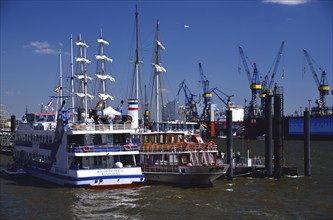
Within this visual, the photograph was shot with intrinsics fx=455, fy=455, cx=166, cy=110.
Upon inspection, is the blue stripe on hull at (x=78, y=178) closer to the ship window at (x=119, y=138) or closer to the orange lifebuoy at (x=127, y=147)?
the orange lifebuoy at (x=127, y=147)

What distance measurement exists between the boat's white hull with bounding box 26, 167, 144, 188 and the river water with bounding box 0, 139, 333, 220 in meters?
0.69

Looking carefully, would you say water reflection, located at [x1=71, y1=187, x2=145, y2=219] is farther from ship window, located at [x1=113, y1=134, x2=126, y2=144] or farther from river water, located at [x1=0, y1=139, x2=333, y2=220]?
ship window, located at [x1=113, y1=134, x2=126, y2=144]

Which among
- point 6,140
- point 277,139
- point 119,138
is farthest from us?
point 6,140

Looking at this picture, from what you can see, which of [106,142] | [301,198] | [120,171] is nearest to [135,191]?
[120,171]

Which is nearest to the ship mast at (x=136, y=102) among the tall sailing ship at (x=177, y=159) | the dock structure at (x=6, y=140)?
the tall sailing ship at (x=177, y=159)

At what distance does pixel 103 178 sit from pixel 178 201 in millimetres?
7700

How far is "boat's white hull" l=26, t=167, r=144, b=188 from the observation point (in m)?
38.8

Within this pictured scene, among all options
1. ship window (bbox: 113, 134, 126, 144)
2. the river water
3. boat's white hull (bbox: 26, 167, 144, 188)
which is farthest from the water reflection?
ship window (bbox: 113, 134, 126, 144)

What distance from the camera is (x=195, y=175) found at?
41.8 metres

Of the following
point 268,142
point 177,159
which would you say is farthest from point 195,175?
point 268,142

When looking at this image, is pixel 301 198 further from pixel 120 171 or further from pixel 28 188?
pixel 28 188

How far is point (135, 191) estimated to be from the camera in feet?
130

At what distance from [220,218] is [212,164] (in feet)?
44.3

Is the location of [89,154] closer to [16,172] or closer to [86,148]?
[86,148]
